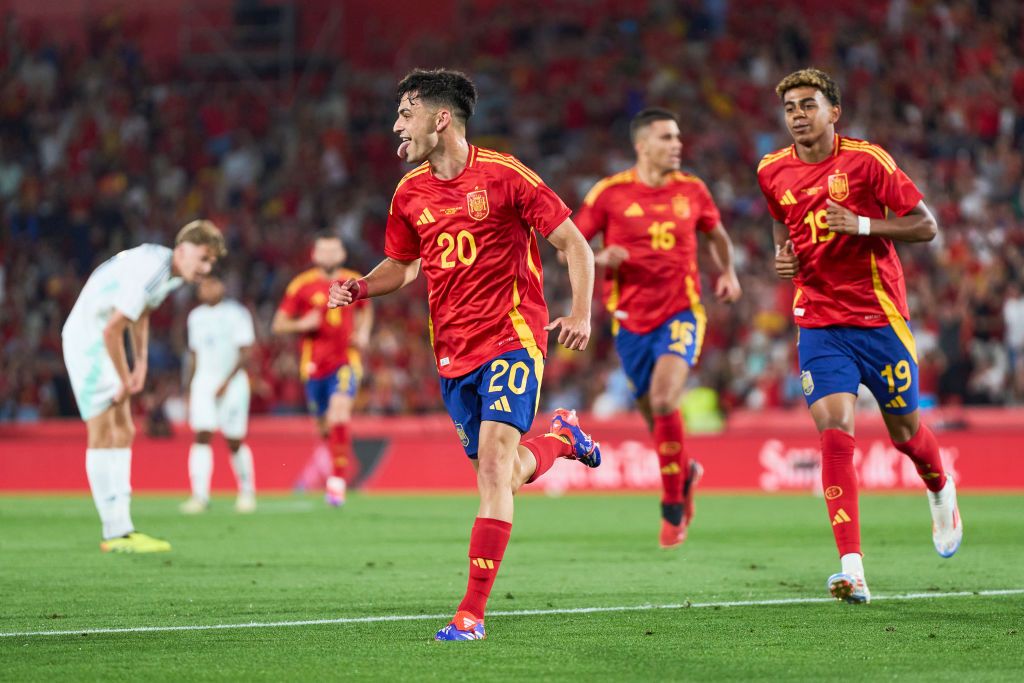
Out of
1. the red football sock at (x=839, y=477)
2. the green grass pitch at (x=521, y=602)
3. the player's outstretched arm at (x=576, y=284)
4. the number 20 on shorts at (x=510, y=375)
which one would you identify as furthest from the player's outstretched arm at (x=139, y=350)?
the red football sock at (x=839, y=477)

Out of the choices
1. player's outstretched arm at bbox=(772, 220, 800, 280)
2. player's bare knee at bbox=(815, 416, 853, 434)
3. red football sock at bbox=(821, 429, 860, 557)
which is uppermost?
player's outstretched arm at bbox=(772, 220, 800, 280)

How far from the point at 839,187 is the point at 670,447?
3.40 meters

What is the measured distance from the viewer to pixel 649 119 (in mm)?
11344

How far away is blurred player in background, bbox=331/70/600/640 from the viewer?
6.79 m

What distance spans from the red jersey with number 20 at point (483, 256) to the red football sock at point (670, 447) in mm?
4078

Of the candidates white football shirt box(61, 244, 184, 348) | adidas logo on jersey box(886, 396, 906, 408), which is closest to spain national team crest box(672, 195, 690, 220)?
adidas logo on jersey box(886, 396, 906, 408)

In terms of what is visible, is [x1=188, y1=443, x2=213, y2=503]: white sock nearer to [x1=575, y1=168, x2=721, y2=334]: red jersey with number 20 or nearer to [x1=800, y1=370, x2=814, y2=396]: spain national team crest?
[x1=575, y1=168, x2=721, y2=334]: red jersey with number 20

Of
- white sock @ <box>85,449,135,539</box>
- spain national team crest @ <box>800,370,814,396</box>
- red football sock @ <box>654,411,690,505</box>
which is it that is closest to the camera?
spain national team crest @ <box>800,370,814,396</box>

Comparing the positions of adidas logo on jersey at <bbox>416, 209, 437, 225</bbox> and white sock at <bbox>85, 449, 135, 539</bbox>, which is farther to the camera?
white sock at <bbox>85, 449, 135, 539</bbox>

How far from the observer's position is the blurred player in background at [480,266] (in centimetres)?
679

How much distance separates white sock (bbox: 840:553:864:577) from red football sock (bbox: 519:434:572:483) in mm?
1503

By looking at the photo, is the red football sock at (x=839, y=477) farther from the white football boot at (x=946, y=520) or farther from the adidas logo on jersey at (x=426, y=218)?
the adidas logo on jersey at (x=426, y=218)

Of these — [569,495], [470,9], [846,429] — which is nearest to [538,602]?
[846,429]

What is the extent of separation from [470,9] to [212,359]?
15.2m
